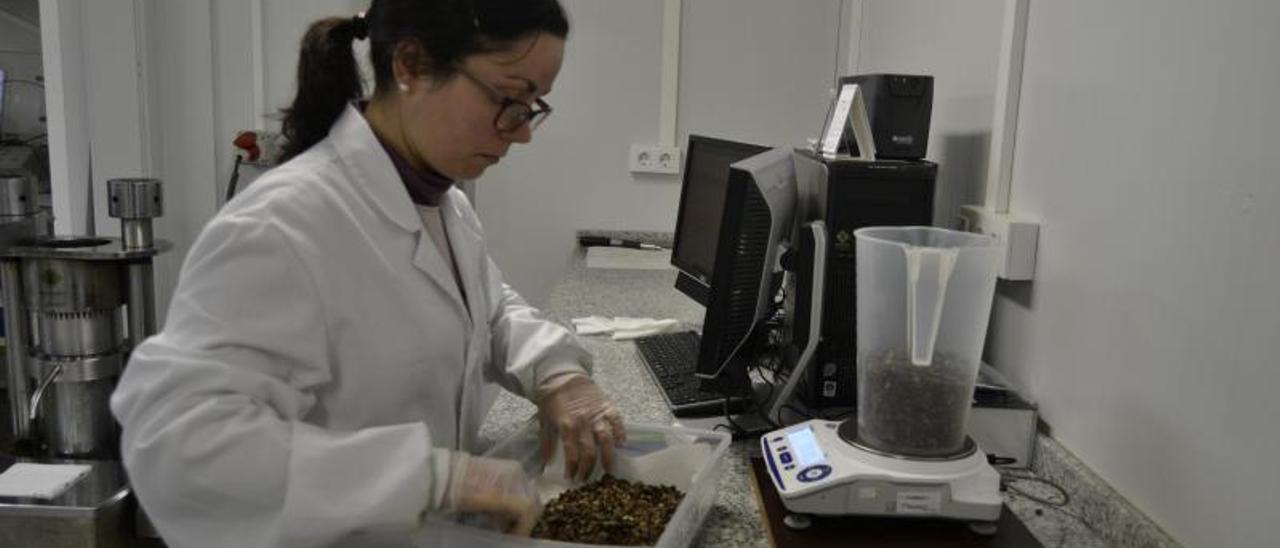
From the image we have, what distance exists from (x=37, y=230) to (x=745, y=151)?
2396 mm

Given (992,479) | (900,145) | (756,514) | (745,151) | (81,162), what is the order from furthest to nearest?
(81,162), (745,151), (900,145), (756,514), (992,479)

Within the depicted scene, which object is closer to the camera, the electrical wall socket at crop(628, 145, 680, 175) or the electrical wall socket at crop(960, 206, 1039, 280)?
the electrical wall socket at crop(960, 206, 1039, 280)

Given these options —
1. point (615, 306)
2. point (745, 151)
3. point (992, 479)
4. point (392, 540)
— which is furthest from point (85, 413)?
point (992, 479)

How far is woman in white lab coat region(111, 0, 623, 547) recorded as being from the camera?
0.79 meters

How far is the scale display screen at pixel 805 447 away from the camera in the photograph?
102cm

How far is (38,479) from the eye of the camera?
176 centimetres

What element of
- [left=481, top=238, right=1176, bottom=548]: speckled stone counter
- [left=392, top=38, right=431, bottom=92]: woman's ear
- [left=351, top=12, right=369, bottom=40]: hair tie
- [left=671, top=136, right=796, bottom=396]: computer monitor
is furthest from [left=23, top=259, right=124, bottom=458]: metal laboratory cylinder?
[left=671, top=136, right=796, bottom=396]: computer monitor

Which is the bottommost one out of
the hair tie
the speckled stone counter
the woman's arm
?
the speckled stone counter

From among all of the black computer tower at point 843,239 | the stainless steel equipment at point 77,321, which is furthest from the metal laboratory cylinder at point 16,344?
the black computer tower at point 843,239

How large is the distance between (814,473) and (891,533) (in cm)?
12

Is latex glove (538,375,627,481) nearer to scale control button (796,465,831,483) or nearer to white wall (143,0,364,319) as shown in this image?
scale control button (796,465,831,483)

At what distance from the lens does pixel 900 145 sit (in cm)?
149

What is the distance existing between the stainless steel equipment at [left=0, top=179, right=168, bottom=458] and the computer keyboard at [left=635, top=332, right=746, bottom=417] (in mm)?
1149

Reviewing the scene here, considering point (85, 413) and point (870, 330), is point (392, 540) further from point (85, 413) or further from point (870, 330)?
point (85, 413)
